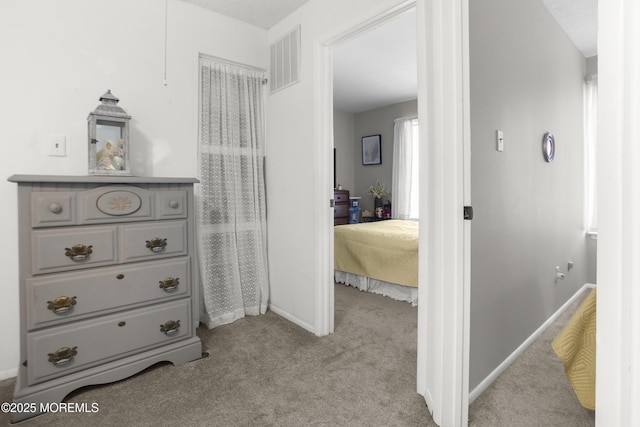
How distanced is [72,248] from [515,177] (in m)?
2.55

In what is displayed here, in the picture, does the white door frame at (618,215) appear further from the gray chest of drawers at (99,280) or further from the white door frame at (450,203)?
the gray chest of drawers at (99,280)

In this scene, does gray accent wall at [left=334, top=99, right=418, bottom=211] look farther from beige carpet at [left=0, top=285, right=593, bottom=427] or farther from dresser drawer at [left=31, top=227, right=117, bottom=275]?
dresser drawer at [left=31, top=227, right=117, bottom=275]

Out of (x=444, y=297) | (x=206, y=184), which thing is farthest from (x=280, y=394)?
(x=206, y=184)

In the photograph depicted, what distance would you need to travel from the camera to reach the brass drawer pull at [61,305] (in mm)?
1649

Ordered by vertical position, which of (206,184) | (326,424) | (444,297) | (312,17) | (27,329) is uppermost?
(312,17)

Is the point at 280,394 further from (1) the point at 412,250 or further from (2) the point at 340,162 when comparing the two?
(2) the point at 340,162

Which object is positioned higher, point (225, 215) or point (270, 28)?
point (270, 28)

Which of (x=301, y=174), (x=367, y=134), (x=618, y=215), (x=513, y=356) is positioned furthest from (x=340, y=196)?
(x=618, y=215)

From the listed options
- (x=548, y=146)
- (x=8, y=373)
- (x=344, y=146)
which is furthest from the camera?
(x=344, y=146)

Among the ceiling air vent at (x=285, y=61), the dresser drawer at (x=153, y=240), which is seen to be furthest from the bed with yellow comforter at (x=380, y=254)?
the dresser drawer at (x=153, y=240)

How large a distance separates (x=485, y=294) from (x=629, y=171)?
1.33 m

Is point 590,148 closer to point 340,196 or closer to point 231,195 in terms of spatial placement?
point 340,196

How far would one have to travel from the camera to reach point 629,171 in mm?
590

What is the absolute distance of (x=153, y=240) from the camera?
6.41 feet
